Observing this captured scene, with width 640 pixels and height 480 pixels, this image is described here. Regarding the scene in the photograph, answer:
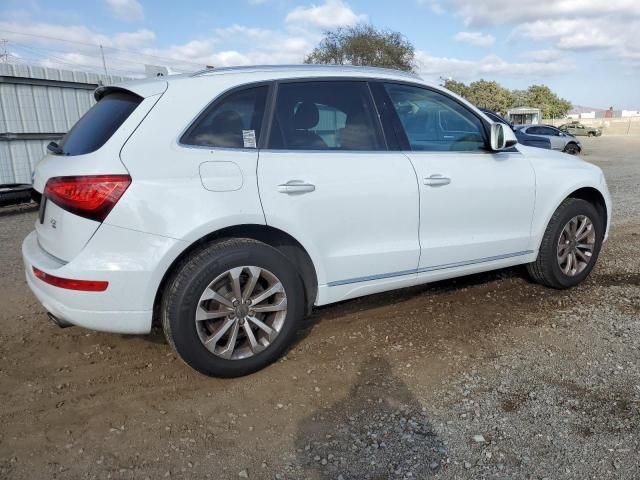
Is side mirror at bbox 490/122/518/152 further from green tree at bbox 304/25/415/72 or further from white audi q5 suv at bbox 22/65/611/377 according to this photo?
green tree at bbox 304/25/415/72

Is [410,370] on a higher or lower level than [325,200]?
lower

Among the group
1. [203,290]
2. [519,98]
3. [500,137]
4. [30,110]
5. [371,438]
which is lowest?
[371,438]

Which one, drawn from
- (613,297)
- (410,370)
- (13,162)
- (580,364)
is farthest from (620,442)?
(13,162)

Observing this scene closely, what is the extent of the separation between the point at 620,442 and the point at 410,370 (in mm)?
1157

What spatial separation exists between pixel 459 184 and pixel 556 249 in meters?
1.34

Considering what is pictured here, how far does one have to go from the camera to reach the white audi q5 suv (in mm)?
2688

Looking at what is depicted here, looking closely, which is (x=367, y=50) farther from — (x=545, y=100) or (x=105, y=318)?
(x=545, y=100)

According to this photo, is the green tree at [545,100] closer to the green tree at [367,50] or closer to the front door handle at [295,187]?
the green tree at [367,50]

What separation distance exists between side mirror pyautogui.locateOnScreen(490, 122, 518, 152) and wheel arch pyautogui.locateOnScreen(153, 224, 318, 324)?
1723mm

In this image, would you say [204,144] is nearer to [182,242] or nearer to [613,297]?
[182,242]

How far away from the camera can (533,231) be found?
4148 mm

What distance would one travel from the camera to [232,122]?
2996 millimetres

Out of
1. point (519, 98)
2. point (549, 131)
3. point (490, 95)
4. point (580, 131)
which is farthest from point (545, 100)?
point (549, 131)

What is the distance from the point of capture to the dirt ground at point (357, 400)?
2.36 metres
